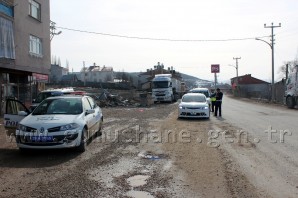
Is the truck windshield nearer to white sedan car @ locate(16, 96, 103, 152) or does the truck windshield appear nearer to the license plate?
white sedan car @ locate(16, 96, 103, 152)

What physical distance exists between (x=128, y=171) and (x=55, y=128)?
2.59 meters

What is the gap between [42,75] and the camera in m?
29.5

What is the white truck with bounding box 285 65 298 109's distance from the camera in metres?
30.9

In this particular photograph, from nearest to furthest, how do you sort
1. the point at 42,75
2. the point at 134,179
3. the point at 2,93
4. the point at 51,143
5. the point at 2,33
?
the point at 134,179, the point at 51,143, the point at 2,33, the point at 2,93, the point at 42,75

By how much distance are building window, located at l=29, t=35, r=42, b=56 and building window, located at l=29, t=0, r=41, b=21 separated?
1599 millimetres

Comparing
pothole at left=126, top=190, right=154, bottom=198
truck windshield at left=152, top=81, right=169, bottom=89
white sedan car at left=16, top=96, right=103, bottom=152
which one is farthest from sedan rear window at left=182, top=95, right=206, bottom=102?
truck windshield at left=152, top=81, right=169, bottom=89

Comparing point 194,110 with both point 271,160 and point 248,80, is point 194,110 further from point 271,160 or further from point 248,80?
point 248,80

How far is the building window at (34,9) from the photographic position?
26837 mm

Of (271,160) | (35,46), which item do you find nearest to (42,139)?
(271,160)

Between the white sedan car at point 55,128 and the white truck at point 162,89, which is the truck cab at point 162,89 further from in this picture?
the white sedan car at point 55,128

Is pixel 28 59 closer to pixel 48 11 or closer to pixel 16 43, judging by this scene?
pixel 16 43

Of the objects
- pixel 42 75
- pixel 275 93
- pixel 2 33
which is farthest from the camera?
pixel 275 93

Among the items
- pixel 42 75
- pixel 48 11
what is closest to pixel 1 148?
pixel 42 75

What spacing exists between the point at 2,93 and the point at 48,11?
979 cm
